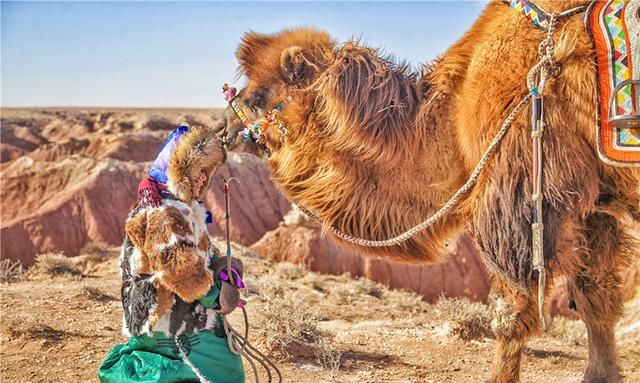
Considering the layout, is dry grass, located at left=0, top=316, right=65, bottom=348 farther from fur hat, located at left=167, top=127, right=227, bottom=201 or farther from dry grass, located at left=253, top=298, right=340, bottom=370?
fur hat, located at left=167, top=127, right=227, bottom=201

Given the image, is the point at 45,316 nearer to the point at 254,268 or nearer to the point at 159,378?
the point at 159,378

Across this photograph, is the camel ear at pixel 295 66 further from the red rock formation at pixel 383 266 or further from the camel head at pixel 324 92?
the red rock formation at pixel 383 266

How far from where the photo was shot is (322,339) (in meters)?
5.99

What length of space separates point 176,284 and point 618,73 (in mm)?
2616

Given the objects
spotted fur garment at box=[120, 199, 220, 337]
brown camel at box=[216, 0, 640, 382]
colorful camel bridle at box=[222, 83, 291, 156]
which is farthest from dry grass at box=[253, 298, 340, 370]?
spotted fur garment at box=[120, 199, 220, 337]

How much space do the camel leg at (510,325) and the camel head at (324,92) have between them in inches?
43.5

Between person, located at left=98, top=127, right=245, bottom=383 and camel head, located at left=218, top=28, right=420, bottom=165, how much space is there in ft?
2.48

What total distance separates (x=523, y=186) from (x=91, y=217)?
19209 millimetres

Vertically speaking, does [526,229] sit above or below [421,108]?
below

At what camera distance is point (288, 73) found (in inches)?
175

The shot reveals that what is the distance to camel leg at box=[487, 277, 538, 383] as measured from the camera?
13.3ft

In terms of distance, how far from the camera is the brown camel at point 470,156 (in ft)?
12.7

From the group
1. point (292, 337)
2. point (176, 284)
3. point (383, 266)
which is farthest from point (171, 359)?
point (383, 266)

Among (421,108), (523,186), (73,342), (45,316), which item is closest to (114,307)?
(45,316)
